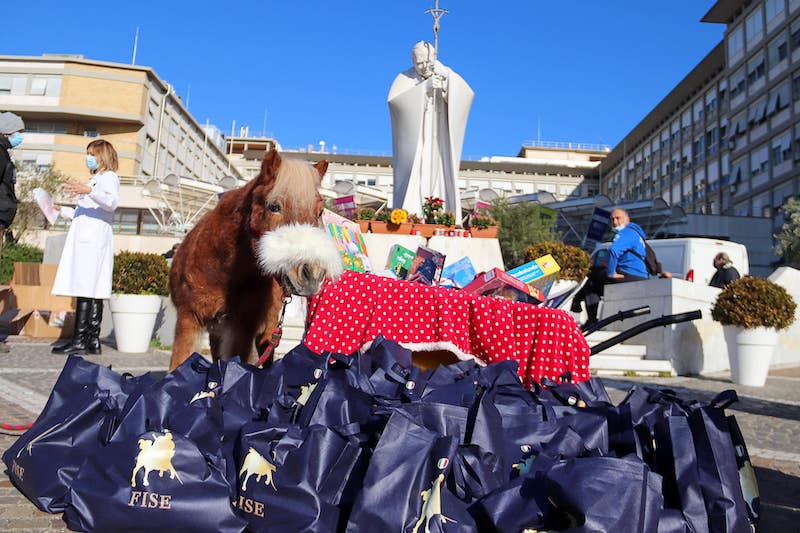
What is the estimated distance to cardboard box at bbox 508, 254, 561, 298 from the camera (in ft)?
16.0

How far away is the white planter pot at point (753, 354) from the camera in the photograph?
25.6 ft

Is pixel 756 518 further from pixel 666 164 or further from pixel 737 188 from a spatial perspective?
pixel 666 164

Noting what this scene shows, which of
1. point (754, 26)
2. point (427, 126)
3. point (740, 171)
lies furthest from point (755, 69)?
point (427, 126)

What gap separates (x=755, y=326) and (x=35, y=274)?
38.9ft

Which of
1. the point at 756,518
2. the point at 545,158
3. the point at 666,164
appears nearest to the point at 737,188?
the point at 666,164

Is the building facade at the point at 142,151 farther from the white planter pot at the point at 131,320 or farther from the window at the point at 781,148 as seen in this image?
the white planter pot at the point at 131,320

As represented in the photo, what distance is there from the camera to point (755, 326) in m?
7.87

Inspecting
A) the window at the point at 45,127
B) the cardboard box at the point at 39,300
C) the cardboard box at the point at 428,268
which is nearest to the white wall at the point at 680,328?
the cardboard box at the point at 428,268

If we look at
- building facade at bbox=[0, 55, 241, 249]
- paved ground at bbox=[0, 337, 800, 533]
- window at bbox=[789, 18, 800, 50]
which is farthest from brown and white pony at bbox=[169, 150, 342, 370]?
building facade at bbox=[0, 55, 241, 249]

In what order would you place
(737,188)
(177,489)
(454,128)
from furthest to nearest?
(737,188), (454,128), (177,489)

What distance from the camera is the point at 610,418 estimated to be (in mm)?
2455

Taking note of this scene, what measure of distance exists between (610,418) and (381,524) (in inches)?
44.7

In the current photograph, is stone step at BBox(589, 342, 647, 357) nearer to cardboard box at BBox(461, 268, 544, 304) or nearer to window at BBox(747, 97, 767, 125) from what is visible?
cardboard box at BBox(461, 268, 544, 304)

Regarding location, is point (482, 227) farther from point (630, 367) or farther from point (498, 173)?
point (498, 173)
